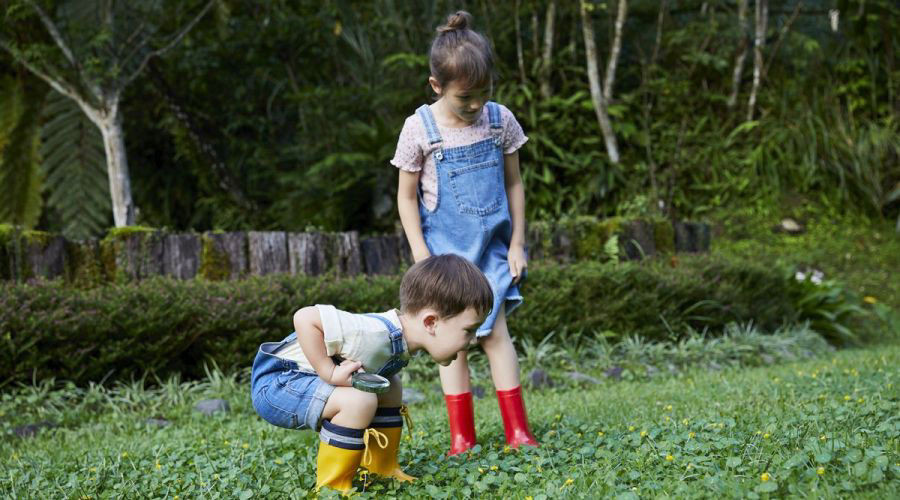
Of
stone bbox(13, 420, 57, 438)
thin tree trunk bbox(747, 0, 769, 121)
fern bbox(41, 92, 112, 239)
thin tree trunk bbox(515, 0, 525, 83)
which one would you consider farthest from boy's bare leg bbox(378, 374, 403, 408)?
thin tree trunk bbox(747, 0, 769, 121)

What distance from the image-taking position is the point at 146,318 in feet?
15.5

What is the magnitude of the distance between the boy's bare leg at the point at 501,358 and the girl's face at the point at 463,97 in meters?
0.80

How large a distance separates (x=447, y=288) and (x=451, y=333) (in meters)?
0.14

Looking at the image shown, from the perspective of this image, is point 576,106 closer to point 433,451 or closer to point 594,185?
point 594,185

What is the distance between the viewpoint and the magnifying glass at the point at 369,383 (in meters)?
2.34

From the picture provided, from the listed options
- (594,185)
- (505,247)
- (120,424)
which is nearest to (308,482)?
(505,247)

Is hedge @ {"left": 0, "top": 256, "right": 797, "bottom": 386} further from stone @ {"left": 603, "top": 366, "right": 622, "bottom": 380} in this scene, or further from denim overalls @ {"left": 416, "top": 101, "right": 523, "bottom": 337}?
denim overalls @ {"left": 416, "top": 101, "right": 523, "bottom": 337}

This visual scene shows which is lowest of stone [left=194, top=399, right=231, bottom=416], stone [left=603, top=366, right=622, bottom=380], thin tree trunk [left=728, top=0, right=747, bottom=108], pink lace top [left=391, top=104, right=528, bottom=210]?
stone [left=603, top=366, right=622, bottom=380]

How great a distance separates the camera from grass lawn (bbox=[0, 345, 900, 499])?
7.03 feet

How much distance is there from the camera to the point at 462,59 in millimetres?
2934

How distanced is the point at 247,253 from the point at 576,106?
5815 mm

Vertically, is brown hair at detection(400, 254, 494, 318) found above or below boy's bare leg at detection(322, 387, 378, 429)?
above

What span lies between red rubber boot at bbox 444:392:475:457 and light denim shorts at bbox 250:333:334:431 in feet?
2.22

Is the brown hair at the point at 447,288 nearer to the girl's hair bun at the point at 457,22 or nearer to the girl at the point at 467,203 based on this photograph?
the girl at the point at 467,203
